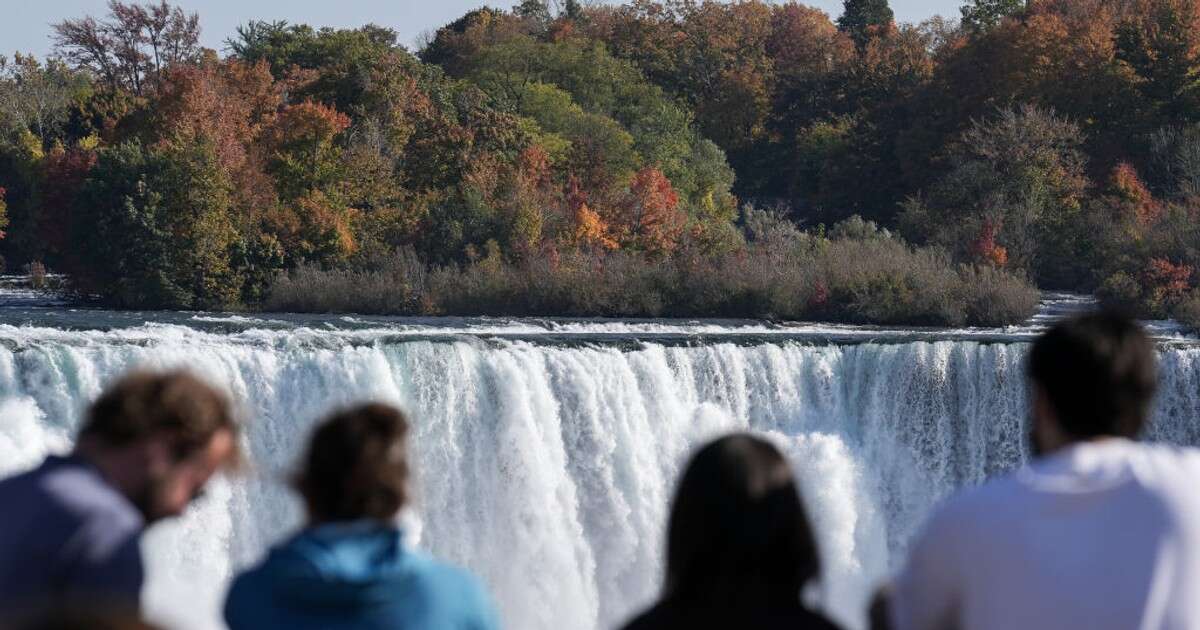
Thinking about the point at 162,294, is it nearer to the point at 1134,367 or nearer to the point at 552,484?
the point at 552,484

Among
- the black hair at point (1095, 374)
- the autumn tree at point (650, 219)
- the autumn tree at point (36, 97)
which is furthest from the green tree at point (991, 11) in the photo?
the black hair at point (1095, 374)

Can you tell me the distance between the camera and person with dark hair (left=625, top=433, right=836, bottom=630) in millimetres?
2836

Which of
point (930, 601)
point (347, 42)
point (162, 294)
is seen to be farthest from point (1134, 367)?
point (347, 42)

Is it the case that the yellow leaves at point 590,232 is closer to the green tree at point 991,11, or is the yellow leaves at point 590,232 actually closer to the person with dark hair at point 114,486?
the green tree at point 991,11

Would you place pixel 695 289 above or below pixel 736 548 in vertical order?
below

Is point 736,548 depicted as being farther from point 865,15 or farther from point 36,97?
point 865,15

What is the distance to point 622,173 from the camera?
128 feet

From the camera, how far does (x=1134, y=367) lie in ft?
9.81

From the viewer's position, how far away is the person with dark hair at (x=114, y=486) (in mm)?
2865

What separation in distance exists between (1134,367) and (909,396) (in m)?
16.6

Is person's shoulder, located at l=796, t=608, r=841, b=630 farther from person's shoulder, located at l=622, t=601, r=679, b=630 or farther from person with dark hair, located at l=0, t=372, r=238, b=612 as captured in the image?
person with dark hair, located at l=0, t=372, r=238, b=612

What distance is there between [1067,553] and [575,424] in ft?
49.0

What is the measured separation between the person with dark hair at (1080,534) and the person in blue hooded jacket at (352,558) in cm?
84

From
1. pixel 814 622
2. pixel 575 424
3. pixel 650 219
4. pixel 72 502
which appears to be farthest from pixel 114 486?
pixel 650 219
